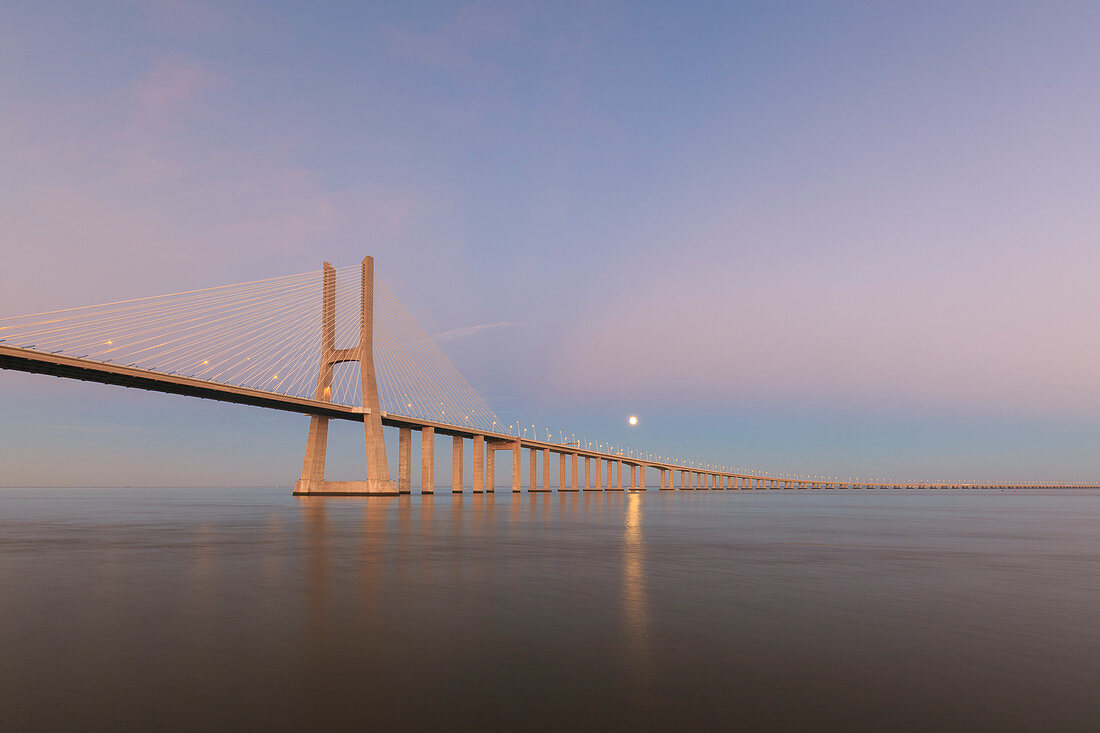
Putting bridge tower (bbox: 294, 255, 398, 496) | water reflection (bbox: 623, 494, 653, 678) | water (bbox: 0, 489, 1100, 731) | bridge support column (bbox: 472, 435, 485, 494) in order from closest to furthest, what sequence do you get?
water (bbox: 0, 489, 1100, 731) < water reflection (bbox: 623, 494, 653, 678) < bridge tower (bbox: 294, 255, 398, 496) < bridge support column (bbox: 472, 435, 485, 494)

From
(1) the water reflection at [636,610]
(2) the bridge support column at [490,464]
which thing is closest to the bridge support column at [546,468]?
(2) the bridge support column at [490,464]

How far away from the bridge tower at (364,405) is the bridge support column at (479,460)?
27183mm

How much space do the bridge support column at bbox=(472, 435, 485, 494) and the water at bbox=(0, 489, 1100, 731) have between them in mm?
95831

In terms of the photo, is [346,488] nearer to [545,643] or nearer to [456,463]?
[456,463]

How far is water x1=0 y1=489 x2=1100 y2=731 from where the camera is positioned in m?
7.07

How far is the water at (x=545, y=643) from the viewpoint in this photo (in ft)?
23.2

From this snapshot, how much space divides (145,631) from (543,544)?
18.0 meters

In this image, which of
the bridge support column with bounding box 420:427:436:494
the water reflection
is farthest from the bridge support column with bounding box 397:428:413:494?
the water reflection

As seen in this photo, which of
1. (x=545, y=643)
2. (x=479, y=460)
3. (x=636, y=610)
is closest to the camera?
(x=545, y=643)

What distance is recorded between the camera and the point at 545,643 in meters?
10.2

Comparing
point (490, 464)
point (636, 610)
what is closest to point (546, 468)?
point (490, 464)

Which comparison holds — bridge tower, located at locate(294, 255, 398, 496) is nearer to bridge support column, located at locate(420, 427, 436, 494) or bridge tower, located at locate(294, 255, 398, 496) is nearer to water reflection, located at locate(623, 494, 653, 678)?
bridge support column, located at locate(420, 427, 436, 494)

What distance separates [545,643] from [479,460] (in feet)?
357

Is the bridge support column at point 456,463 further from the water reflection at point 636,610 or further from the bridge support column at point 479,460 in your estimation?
the water reflection at point 636,610
